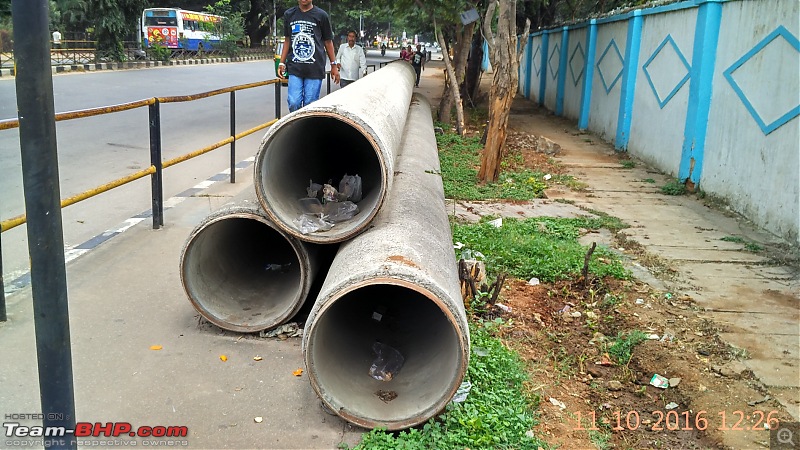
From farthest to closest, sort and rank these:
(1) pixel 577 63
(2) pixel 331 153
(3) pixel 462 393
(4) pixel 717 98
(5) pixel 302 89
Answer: (1) pixel 577 63, (4) pixel 717 98, (5) pixel 302 89, (2) pixel 331 153, (3) pixel 462 393

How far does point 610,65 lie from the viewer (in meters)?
13.6

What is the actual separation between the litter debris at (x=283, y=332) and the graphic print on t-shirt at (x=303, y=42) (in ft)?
15.0

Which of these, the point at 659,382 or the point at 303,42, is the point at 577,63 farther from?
the point at 659,382

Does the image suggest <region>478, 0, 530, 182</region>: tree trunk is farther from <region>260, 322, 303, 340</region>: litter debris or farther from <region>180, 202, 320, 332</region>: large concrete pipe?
<region>260, 322, 303, 340</region>: litter debris

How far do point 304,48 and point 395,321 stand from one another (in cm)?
456

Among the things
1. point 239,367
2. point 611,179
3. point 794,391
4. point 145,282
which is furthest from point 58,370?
point 611,179

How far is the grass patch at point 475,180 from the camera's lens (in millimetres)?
8234

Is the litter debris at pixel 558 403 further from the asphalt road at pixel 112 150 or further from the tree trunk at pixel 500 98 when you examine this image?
the tree trunk at pixel 500 98

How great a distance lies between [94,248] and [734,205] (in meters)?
6.36

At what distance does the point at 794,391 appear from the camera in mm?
3773

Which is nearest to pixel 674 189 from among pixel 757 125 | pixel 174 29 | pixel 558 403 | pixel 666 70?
pixel 757 125

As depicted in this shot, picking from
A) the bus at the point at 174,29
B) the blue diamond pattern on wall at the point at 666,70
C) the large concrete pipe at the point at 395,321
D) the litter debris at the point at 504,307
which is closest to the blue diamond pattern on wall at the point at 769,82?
the blue diamond pattern on wall at the point at 666,70

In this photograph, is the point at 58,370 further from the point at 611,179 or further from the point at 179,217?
the point at 611,179

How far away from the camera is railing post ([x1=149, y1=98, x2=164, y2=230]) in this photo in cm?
556
